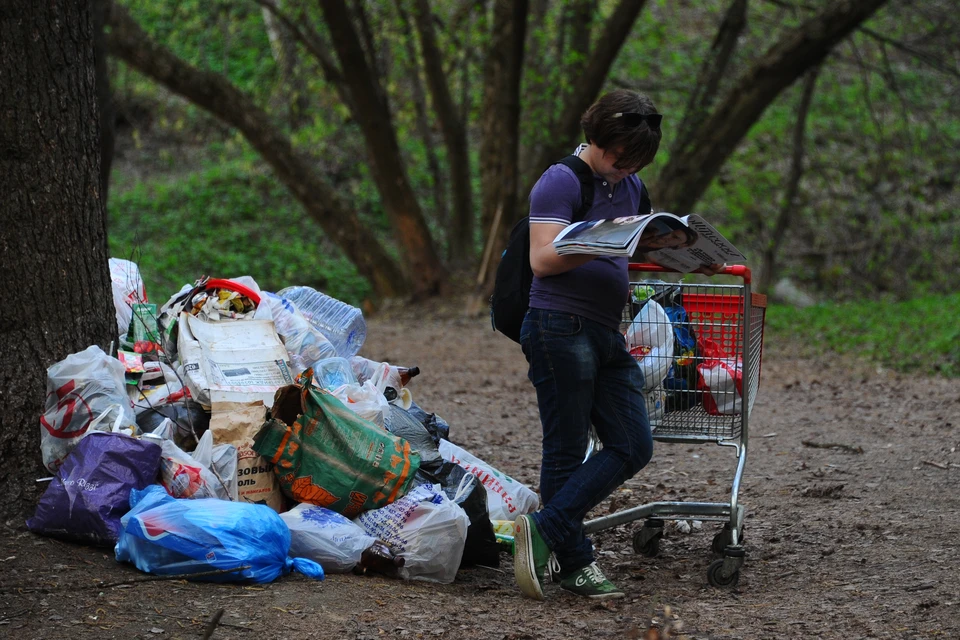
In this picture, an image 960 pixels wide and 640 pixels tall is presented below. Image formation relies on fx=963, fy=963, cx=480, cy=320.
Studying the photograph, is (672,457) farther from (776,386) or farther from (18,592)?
(18,592)

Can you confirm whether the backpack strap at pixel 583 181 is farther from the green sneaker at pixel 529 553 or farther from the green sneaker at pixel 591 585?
the green sneaker at pixel 591 585

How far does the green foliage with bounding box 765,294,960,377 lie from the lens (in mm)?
9453

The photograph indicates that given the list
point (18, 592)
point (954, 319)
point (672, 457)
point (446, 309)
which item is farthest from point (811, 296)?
point (18, 592)

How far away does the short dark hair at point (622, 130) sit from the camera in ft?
10.6

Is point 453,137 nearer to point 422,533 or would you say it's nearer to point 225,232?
point 225,232

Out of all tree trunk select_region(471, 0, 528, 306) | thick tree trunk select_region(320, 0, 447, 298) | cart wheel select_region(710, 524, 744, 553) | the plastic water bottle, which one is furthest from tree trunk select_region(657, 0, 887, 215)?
cart wheel select_region(710, 524, 744, 553)

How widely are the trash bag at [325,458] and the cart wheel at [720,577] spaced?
1229mm

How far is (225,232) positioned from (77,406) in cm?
1644

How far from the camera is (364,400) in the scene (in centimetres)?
423

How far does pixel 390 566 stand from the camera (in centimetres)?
371

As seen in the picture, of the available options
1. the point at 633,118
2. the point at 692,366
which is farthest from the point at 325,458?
the point at 633,118

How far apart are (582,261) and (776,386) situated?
578cm

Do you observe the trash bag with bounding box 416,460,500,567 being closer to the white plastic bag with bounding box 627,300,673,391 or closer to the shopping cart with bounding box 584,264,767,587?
the shopping cart with bounding box 584,264,767,587

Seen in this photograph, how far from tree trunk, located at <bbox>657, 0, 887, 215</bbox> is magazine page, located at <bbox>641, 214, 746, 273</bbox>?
8.12 metres
